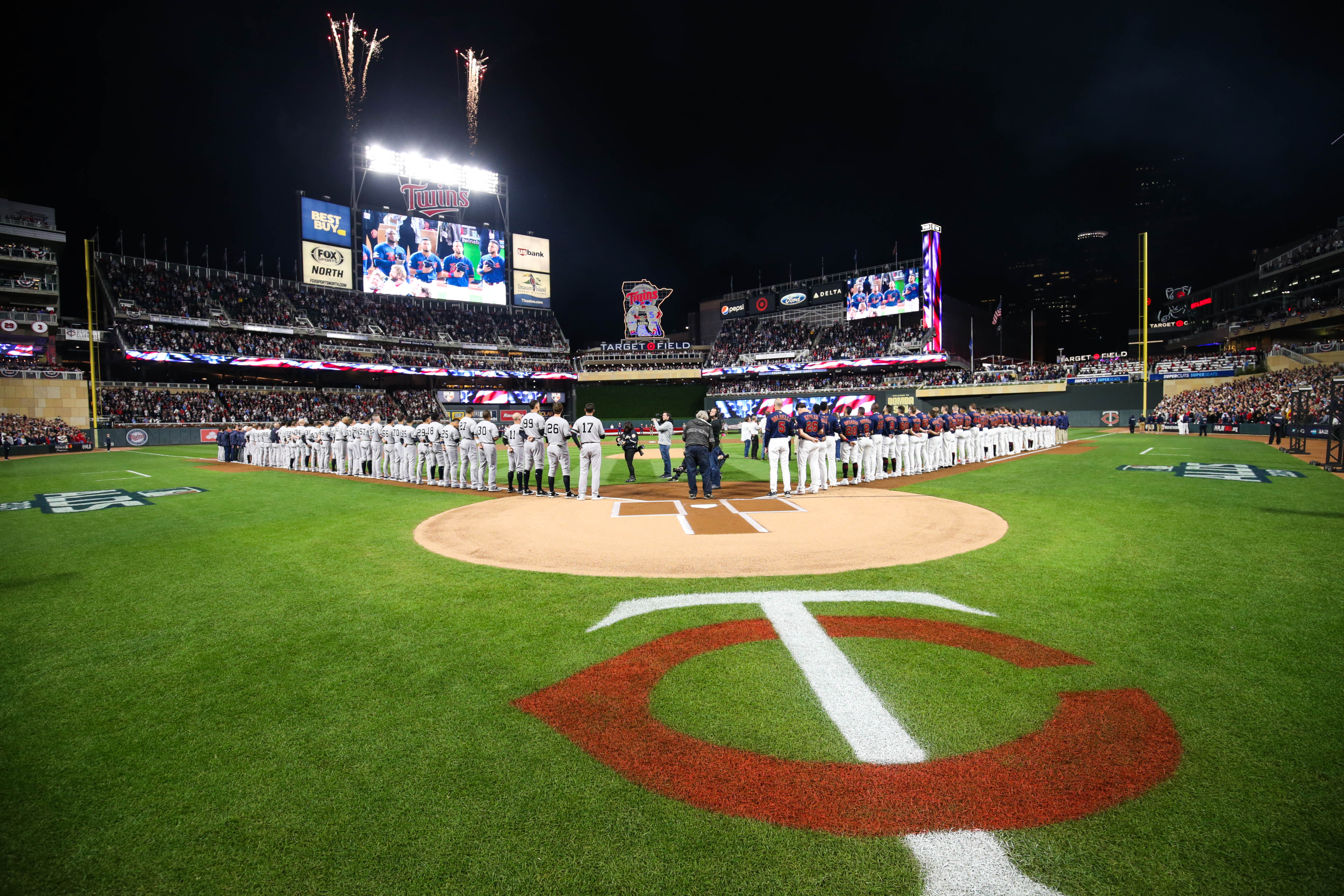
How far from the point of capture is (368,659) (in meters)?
4.27

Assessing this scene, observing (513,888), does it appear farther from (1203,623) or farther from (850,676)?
(1203,623)

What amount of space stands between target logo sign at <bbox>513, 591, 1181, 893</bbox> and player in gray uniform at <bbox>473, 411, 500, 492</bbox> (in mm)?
10871

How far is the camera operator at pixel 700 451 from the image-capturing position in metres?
12.2

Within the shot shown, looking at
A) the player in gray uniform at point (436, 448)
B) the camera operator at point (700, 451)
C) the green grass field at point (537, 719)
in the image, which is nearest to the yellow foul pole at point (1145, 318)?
the camera operator at point (700, 451)

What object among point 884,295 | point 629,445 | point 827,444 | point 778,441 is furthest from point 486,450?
point 884,295

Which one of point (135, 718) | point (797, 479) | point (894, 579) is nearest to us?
point (135, 718)

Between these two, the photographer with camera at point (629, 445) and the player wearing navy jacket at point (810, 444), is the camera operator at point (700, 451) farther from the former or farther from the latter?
the photographer with camera at point (629, 445)

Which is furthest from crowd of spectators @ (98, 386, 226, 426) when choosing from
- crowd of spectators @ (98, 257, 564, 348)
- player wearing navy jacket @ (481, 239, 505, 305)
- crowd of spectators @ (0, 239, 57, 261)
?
player wearing navy jacket @ (481, 239, 505, 305)

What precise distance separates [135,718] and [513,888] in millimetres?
2803

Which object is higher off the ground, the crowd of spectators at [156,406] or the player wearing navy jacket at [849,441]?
the crowd of spectators at [156,406]

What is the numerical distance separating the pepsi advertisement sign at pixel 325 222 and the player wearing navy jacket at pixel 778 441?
53.1 meters

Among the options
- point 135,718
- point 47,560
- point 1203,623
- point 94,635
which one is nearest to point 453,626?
point 135,718

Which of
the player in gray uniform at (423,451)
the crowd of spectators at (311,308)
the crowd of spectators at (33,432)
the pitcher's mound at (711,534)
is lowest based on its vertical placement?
the pitcher's mound at (711,534)

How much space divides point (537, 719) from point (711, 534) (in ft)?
17.5
